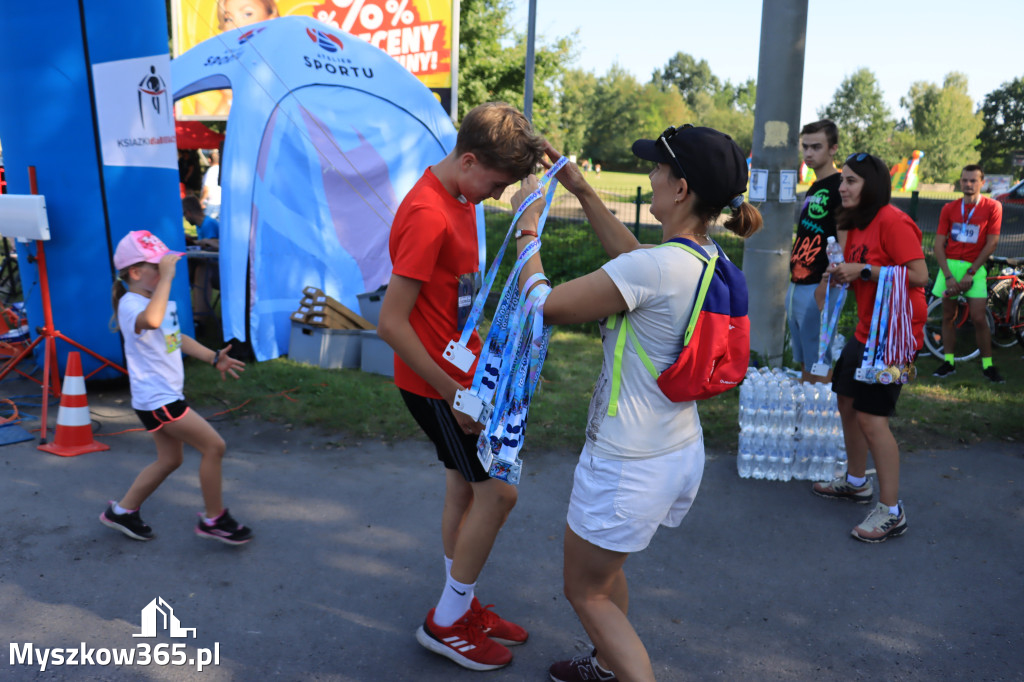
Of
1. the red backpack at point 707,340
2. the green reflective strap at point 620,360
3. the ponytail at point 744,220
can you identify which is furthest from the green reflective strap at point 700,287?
the ponytail at point 744,220

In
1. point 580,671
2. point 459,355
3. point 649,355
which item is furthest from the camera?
point 580,671

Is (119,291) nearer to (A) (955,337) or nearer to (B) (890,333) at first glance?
(B) (890,333)

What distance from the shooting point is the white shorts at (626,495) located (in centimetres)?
230

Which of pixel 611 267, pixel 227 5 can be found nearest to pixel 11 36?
pixel 611 267

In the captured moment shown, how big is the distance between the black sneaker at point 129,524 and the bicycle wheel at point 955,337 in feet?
25.3

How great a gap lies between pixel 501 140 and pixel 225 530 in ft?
8.28

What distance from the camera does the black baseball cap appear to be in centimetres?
217

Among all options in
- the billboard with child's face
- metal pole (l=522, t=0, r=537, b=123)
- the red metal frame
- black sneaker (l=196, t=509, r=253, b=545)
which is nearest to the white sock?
black sneaker (l=196, t=509, r=253, b=545)

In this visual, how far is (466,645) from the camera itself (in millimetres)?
2988

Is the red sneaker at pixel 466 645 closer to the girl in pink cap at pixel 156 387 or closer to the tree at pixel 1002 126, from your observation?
the girl in pink cap at pixel 156 387

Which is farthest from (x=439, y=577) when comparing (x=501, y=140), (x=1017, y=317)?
(x=1017, y=317)

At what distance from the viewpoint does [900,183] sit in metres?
47.8

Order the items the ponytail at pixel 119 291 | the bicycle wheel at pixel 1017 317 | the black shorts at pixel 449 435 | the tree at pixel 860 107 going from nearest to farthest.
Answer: the black shorts at pixel 449 435 < the ponytail at pixel 119 291 < the bicycle wheel at pixel 1017 317 < the tree at pixel 860 107

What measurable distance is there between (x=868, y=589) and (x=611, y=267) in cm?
247
